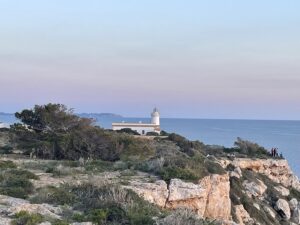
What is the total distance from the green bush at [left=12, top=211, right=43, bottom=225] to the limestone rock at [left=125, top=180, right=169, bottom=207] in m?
4.92

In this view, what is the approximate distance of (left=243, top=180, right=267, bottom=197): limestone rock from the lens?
31.8 meters

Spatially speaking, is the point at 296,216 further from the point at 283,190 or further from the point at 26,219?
the point at 26,219

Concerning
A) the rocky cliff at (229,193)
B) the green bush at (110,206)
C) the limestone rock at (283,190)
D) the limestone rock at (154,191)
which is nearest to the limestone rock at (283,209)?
the rocky cliff at (229,193)

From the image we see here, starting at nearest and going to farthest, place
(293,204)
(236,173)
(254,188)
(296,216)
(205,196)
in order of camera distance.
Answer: (205,196), (236,173), (254,188), (296,216), (293,204)

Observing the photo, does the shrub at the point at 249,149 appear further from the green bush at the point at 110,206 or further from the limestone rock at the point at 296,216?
the green bush at the point at 110,206

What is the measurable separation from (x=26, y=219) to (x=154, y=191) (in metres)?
5.95

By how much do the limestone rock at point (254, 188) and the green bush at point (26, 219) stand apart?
23994 millimetres

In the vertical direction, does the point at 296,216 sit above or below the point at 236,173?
below

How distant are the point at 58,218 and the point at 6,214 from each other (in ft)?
3.23

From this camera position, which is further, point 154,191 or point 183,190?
point 183,190

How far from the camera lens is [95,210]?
9875mm

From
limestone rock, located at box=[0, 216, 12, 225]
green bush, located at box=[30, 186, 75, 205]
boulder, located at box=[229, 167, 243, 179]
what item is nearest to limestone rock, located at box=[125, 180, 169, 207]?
green bush, located at box=[30, 186, 75, 205]

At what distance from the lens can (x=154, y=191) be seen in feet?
46.6

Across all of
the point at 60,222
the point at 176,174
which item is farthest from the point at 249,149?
the point at 60,222
